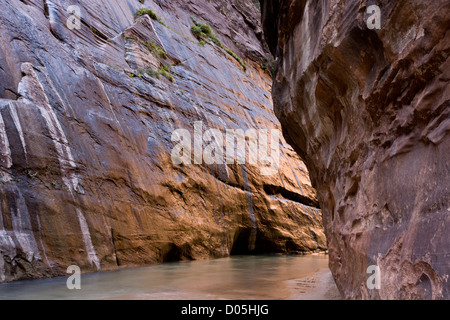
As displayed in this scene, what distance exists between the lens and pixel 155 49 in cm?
1433

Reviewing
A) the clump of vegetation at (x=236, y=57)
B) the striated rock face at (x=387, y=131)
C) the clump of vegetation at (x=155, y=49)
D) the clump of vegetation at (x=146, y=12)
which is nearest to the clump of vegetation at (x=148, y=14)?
the clump of vegetation at (x=146, y=12)

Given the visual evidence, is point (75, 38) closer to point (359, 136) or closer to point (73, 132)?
point (73, 132)

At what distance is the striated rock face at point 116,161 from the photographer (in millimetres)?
7082

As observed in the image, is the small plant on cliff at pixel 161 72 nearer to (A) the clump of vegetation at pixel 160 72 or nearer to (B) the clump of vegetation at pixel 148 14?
(A) the clump of vegetation at pixel 160 72

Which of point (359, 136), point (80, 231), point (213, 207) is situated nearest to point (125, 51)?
point (213, 207)

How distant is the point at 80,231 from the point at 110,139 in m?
2.82

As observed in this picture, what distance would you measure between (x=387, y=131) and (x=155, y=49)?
12.8 meters

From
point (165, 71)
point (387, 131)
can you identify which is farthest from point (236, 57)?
point (387, 131)

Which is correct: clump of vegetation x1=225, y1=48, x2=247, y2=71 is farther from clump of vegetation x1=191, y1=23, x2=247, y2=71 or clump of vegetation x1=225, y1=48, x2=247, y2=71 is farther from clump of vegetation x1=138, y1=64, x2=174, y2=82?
clump of vegetation x1=138, y1=64, x2=174, y2=82

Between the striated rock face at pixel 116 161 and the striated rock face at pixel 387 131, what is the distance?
18.9ft

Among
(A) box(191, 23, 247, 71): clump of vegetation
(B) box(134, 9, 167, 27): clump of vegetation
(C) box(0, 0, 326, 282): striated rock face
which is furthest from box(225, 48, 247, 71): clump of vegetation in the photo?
(B) box(134, 9, 167, 27): clump of vegetation

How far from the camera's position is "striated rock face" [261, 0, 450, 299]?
2449 millimetres

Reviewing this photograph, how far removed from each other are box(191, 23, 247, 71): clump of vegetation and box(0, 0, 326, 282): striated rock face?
7.10 ft

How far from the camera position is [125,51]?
1268cm
